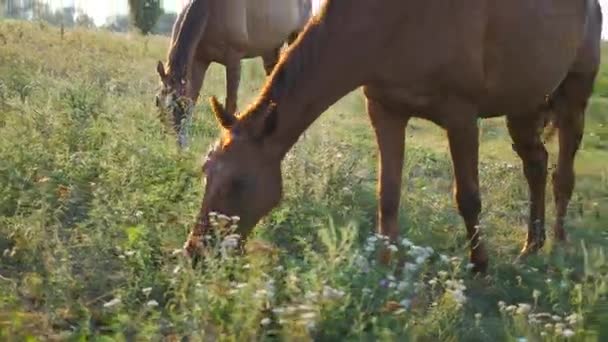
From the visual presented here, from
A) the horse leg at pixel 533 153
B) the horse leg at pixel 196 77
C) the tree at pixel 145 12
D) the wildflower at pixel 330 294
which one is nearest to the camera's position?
the wildflower at pixel 330 294

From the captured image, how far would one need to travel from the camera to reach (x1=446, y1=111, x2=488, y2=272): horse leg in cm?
495

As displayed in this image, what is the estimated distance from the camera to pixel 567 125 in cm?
641

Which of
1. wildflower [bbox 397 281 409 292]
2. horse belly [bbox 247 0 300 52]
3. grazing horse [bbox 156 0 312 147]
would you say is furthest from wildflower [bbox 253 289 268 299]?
horse belly [bbox 247 0 300 52]

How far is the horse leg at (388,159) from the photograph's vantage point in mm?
5176

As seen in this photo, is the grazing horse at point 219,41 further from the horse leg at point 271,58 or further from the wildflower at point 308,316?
the wildflower at point 308,316

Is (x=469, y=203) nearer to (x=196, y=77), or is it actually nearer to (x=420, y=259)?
(x=420, y=259)

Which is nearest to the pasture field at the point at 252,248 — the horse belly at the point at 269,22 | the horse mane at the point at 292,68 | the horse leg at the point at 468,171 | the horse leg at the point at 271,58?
the horse leg at the point at 468,171

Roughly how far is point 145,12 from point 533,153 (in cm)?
2503

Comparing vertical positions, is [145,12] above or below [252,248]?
above

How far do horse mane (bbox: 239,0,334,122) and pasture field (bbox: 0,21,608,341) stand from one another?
0.65 meters

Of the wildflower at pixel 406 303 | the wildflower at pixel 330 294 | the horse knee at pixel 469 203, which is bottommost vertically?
the wildflower at pixel 406 303

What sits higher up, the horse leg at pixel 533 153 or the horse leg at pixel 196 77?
the horse leg at pixel 196 77

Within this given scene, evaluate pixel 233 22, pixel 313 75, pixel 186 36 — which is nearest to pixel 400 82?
pixel 313 75

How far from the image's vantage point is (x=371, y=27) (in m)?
4.66
